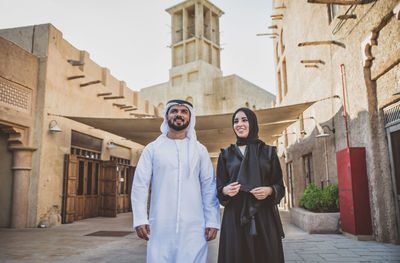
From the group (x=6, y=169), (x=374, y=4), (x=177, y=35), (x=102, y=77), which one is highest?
(x=177, y=35)

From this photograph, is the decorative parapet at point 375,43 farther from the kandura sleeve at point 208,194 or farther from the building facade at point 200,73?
the building facade at point 200,73

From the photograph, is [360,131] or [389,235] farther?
[360,131]

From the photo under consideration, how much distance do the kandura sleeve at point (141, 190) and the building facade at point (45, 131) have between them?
19.4ft

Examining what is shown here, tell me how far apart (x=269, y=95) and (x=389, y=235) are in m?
24.4

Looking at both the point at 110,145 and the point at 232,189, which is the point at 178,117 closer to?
the point at 232,189

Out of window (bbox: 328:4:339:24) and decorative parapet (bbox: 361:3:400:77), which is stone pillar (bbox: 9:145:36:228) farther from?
window (bbox: 328:4:339:24)

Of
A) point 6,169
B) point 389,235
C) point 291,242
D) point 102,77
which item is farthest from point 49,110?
point 389,235

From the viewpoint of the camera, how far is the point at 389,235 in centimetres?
487

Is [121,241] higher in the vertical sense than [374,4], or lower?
lower

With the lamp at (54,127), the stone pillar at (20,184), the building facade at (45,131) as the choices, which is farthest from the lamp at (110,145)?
the stone pillar at (20,184)

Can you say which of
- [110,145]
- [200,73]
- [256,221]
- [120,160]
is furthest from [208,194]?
[200,73]

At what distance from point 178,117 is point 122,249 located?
134 inches

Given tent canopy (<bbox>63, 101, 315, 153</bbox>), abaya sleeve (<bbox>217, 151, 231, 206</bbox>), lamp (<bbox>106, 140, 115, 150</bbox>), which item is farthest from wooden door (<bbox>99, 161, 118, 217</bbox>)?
abaya sleeve (<bbox>217, 151, 231, 206</bbox>)

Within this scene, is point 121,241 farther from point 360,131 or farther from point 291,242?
point 360,131
